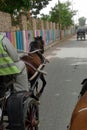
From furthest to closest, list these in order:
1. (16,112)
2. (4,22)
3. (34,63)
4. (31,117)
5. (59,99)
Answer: (4,22) → (59,99) → (34,63) → (31,117) → (16,112)

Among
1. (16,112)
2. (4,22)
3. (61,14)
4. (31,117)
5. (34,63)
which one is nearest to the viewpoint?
(16,112)

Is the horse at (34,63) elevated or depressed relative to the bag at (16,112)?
elevated

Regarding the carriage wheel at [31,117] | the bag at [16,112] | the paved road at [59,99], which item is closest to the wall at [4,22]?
the paved road at [59,99]

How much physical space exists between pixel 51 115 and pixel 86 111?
388 centimetres

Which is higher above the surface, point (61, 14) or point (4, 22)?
point (4, 22)

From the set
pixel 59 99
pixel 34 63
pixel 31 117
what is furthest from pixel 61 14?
pixel 31 117

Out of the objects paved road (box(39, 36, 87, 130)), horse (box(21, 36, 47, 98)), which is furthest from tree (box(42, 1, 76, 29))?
horse (box(21, 36, 47, 98))

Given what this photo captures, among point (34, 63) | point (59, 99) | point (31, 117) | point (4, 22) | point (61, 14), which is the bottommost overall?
point (59, 99)

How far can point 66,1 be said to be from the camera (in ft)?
216

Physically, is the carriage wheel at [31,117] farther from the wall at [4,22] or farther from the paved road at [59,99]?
the wall at [4,22]

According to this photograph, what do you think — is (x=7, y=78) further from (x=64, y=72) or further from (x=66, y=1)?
(x=66, y=1)

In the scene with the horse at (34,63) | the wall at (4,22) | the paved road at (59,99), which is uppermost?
the wall at (4,22)

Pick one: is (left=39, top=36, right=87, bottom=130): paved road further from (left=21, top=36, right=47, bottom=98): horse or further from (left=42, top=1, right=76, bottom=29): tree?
(left=42, top=1, right=76, bottom=29): tree

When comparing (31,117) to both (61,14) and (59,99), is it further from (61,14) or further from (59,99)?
(61,14)
